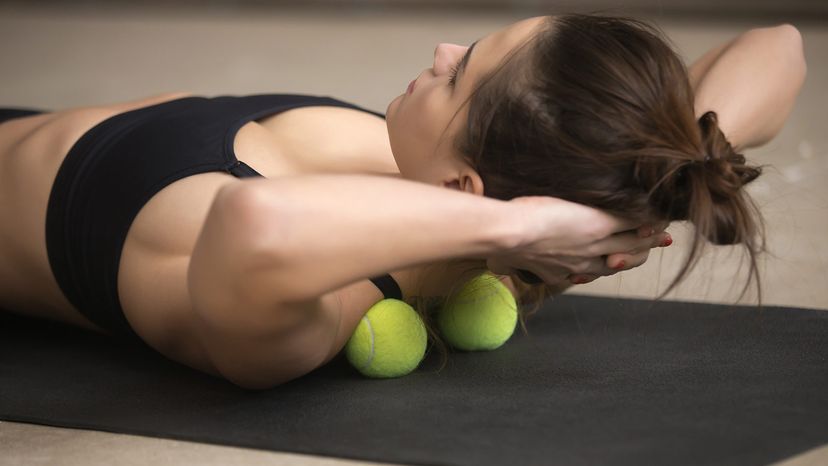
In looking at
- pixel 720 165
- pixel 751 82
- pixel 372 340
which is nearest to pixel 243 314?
pixel 372 340

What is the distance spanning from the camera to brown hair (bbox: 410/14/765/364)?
133 cm

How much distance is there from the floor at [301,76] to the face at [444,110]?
436 mm

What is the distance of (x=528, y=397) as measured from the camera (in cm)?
144

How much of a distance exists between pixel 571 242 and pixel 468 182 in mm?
170

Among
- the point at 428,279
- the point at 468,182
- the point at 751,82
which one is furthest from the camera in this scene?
the point at 751,82

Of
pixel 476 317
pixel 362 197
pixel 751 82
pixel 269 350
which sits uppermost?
pixel 362 197

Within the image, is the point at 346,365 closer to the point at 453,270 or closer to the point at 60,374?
the point at 453,270

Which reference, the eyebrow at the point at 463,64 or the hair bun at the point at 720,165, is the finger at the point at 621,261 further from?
the eyebrow at the point at 463,64

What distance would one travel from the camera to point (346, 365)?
5.43 feet

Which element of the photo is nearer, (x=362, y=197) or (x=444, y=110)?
(x=362, y=197)

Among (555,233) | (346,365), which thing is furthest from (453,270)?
(555,233)

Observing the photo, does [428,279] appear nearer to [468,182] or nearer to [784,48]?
[468,182]

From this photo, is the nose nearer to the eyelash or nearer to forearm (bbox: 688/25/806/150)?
the eyelash

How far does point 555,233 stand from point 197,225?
0.51 metres
